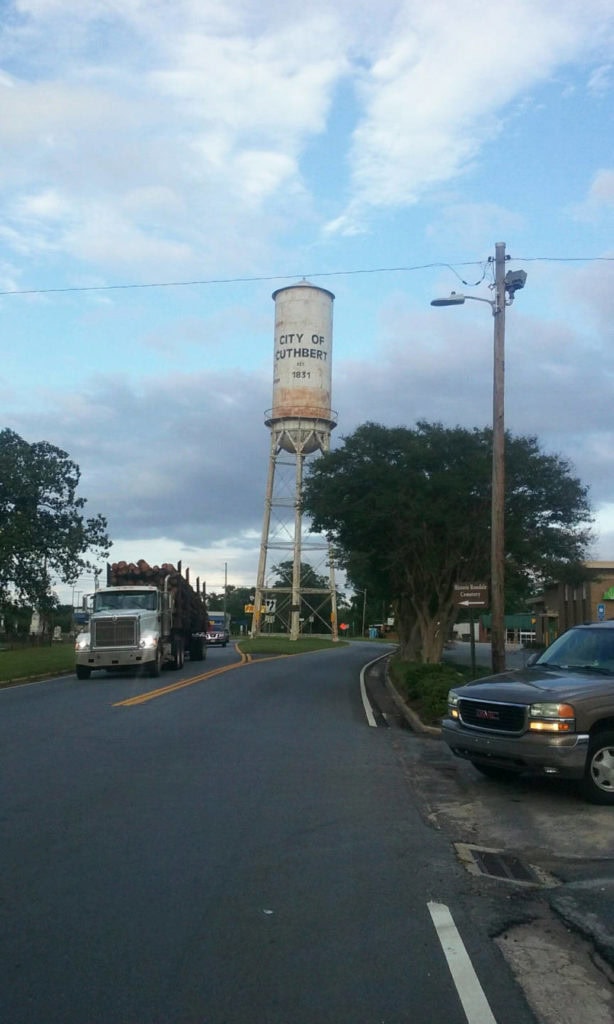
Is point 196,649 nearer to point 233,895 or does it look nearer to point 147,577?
point 147,577

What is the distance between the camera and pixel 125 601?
1130 inches

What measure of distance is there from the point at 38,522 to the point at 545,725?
3982 centimetres

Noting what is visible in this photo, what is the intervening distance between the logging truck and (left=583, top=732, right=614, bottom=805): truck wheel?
18.8m

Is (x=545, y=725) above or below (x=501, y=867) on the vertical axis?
above

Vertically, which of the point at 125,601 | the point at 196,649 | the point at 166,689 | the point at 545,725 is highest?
the point at 125,601

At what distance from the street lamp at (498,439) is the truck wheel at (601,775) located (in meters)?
8.94

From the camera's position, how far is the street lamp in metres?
19.1

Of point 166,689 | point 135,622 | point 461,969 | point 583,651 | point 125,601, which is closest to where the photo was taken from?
point 461,969

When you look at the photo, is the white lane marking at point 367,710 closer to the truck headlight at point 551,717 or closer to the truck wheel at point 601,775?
the truck wheel at point 601,775

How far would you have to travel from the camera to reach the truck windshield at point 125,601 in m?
28.5

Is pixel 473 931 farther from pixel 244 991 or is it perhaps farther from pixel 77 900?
pixel 77 900

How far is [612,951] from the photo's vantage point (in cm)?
550

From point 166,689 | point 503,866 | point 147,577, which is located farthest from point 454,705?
point 147,577

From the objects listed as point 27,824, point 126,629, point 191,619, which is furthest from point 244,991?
point 191,619
